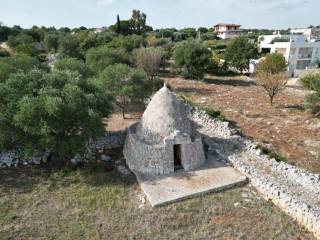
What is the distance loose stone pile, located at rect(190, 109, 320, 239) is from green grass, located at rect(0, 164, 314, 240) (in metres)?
0.47

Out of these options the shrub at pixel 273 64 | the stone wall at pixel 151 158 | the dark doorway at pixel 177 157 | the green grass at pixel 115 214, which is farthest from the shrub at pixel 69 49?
the dark doorway at pixel 177 157

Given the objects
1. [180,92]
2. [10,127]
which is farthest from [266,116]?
[10,127]

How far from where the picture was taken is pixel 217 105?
27547mm

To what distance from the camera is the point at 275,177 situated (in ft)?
45.2

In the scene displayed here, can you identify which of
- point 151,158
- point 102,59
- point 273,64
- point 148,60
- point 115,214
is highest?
point 102,59

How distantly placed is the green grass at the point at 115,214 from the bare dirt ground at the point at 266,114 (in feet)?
19.4

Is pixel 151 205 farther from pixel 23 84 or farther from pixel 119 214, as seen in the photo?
pixel 23 84

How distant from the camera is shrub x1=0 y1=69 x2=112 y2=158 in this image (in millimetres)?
13359

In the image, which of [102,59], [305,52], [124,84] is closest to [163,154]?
[124,84]

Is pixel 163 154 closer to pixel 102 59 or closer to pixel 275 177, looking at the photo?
pixel 275 177

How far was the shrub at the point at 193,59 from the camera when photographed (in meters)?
38.8

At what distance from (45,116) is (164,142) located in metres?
5.85

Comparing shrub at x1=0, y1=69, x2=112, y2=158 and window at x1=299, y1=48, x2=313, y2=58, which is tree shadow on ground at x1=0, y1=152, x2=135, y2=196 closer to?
shrub at x1=0, y1=69, x2=112, y2=158

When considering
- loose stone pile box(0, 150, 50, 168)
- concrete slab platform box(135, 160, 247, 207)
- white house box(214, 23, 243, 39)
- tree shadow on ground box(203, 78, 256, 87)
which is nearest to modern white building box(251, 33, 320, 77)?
tree shadow on ground box(203, 78, 256, 87)
